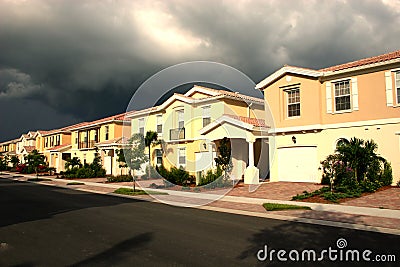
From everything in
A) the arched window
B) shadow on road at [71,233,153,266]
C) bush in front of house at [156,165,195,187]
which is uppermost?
the arched window

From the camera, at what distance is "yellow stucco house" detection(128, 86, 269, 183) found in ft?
63.1

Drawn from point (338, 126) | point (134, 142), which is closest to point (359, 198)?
point (338, 126)

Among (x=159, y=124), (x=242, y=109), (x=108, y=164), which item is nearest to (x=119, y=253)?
(x=242, y=109)

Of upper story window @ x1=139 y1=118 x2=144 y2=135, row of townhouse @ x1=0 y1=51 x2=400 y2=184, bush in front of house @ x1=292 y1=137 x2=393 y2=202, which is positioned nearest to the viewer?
bush in front of house @ x1=292 y1=137 x2=393 y2=202

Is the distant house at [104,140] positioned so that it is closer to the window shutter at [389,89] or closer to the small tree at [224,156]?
the small tree at [224,156]

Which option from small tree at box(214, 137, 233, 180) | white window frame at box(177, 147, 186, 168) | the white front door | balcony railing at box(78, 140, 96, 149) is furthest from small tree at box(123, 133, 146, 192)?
balcony railing at box(78, 140, 96, 149)

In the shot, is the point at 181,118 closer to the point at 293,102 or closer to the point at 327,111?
the point at 293,102

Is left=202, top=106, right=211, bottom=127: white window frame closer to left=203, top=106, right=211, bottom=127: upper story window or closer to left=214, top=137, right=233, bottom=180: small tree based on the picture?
left=203, top=106, right=211, bottom=127: upper story window

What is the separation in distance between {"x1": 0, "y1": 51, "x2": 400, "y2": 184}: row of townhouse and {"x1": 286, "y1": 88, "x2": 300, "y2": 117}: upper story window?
0.06 m

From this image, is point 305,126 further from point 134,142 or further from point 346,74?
point 134,142

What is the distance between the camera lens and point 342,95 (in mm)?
16984

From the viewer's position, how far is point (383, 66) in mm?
15539

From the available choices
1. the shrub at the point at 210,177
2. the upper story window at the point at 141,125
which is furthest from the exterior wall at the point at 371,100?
the upper story window at the point at 141,125

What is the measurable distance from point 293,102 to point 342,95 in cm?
274
